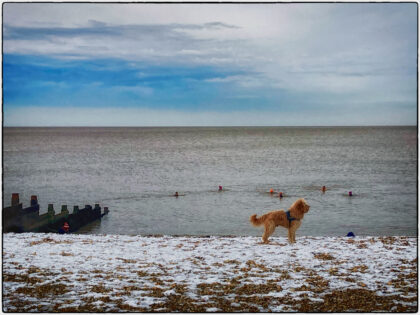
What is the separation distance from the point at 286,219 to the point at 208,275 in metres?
2.93

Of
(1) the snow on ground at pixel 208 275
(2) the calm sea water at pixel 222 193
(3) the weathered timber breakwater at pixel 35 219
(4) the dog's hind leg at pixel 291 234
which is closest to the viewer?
(1) the snow on ground at pixel 208 275

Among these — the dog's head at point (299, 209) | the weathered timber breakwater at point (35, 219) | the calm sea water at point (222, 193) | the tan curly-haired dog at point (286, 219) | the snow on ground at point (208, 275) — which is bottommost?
the calm sea water at point (222, 193)

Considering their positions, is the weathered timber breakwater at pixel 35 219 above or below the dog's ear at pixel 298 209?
below

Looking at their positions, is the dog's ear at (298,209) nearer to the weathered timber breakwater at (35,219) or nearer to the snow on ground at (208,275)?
the snow on ground at (208,275)

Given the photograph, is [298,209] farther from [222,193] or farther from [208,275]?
[222,193]

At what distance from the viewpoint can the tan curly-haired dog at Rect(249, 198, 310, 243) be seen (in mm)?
9375

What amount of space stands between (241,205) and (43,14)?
20241 millimetres

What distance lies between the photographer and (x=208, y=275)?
714 centimetres

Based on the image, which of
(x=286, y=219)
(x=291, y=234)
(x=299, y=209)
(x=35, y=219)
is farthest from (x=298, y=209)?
(x=35, y=219)

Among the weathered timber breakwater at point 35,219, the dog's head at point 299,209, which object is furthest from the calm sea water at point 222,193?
the dog's head at point 299,209

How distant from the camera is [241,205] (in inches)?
1090

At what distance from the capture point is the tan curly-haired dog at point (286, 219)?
9375mm

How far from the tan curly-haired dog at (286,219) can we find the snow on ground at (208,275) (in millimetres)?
296

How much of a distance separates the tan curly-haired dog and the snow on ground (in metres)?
0.30
